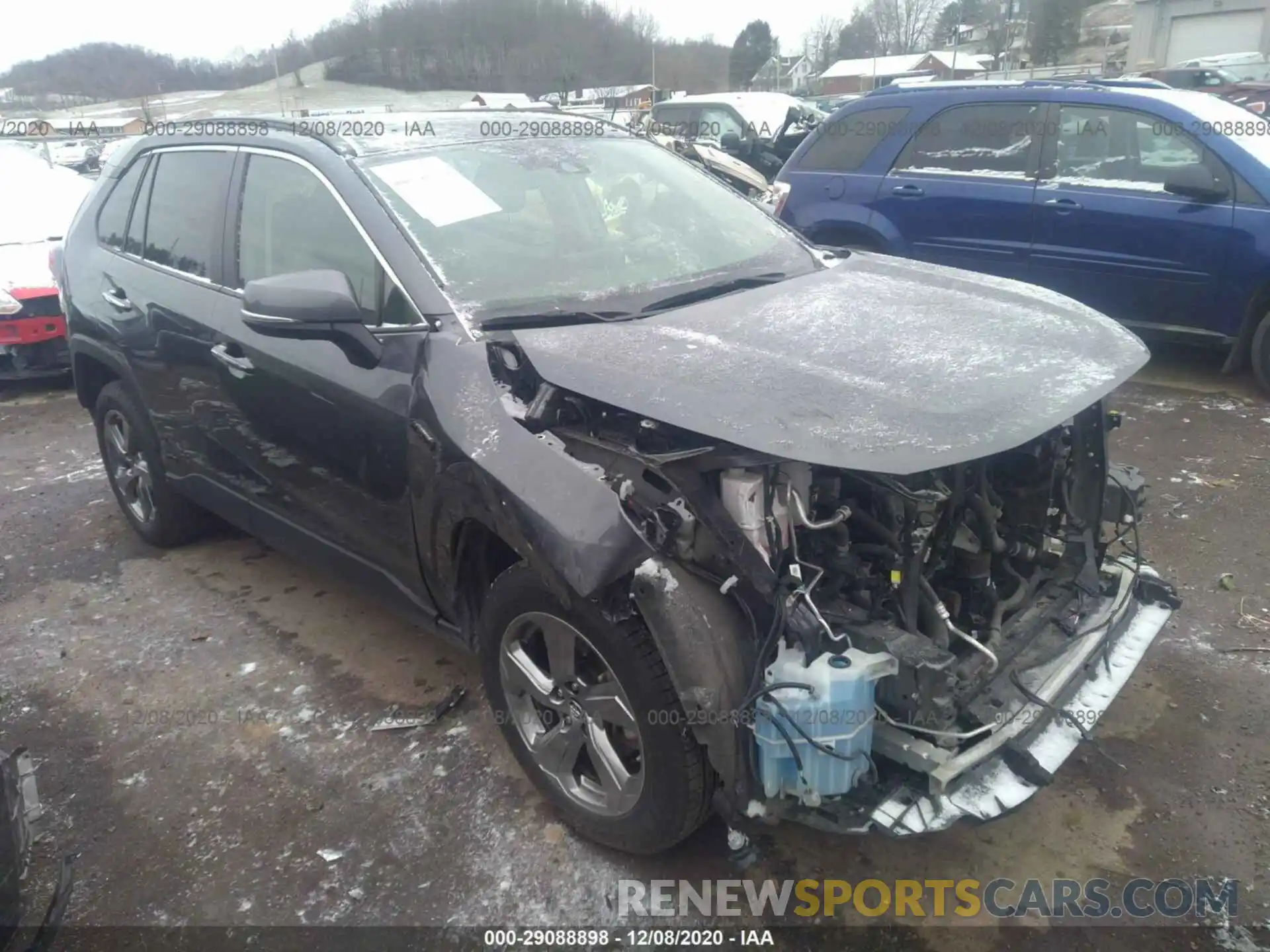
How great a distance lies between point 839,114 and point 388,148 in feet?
16.0

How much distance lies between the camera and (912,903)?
2.40 m

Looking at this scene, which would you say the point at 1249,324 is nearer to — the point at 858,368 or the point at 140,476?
the point at 858,368

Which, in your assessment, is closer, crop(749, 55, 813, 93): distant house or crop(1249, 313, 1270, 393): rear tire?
crop(1249, 313, 1270, 393): rear tire

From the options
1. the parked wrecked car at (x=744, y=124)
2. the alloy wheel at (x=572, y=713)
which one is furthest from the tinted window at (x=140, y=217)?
the parked wrecked car at (x=744, y=124)

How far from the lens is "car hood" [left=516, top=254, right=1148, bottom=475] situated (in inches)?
80.1

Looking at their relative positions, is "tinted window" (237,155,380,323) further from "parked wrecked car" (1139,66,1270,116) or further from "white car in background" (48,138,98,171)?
"parked wrecked car" (1139,66,1270,116)

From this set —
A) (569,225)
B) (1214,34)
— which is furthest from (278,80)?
(1214,34)

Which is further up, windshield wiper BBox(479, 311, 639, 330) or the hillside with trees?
the hillside with trees

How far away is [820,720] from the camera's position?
198 centimetres

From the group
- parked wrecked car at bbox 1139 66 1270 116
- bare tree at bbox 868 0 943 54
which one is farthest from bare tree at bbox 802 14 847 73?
parked wrecked car at bbox 1139 66 1270 116

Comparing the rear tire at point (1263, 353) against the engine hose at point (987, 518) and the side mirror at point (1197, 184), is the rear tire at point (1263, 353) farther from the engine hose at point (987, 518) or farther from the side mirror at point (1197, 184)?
the engine hose at point (987, 518)

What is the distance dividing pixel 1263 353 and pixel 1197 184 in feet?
3.52

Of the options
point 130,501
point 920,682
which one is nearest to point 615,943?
point 920,682

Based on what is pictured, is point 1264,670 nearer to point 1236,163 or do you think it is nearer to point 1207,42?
point 1236,163
